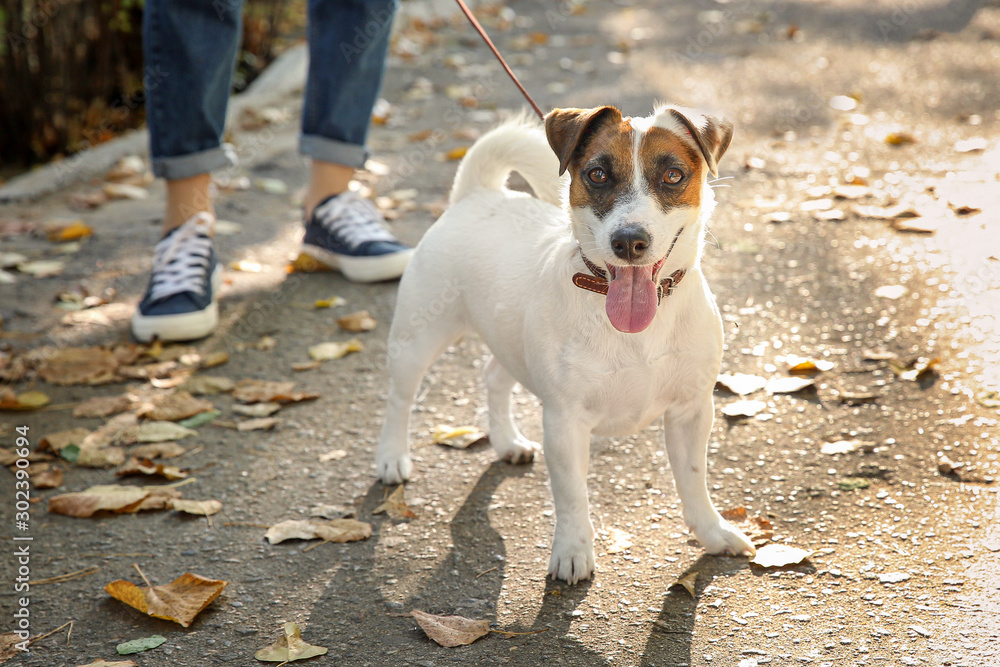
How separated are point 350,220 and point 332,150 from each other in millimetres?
367

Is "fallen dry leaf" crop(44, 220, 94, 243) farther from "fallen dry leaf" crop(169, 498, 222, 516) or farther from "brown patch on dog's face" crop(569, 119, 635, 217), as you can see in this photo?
"brown patch on dog's face" crop(569, 119, 635, 217)

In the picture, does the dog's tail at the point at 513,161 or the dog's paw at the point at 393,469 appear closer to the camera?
the dog's tail at the point at 513,161

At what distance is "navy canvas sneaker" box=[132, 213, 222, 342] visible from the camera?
14.1 ft

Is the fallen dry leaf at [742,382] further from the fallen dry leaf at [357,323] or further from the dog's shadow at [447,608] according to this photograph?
the fallen dry leaf at [357,323]

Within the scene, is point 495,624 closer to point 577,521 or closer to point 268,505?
point 577,521

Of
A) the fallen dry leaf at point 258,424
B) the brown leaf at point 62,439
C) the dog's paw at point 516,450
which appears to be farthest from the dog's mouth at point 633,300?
the brown leaf at point 62,439

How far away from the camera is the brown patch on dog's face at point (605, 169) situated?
7.72 ft

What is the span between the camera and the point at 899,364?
11.6 ft

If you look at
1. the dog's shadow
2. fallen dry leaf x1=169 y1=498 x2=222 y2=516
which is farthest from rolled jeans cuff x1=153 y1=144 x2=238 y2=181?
the dog's shadow

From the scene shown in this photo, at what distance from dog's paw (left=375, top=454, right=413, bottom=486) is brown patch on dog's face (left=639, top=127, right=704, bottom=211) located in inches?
56.1

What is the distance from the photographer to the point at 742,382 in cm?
358

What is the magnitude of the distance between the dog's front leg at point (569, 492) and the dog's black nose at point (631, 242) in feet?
1.61

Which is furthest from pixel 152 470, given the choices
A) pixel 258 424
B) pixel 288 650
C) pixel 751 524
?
pixel 751 524

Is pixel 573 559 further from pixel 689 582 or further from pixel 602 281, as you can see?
pixel 602 281
